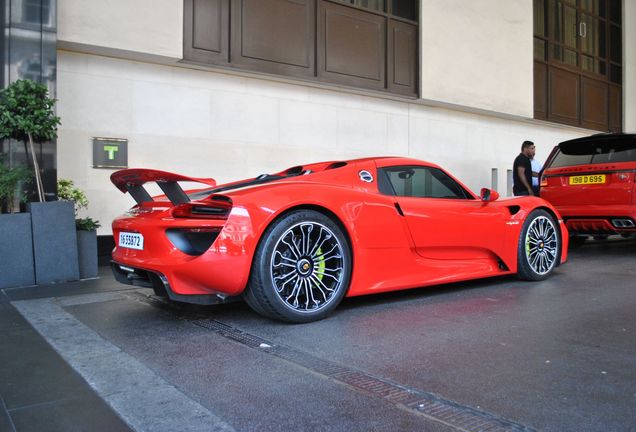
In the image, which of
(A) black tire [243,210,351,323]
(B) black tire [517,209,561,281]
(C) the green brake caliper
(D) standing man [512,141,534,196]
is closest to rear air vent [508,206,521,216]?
(B) black tire [517,209,561,281]

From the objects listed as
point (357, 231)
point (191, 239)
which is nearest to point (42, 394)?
point (191, 239)

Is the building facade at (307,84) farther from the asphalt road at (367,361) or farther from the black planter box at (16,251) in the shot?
the asphalt road at (367,361)

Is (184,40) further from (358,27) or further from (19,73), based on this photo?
(358,27)

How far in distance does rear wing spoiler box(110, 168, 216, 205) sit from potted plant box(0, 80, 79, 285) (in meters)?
1.89

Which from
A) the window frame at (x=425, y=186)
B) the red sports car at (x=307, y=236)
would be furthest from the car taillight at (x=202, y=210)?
the window frame at (x=425, y=186)

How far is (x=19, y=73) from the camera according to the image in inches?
234

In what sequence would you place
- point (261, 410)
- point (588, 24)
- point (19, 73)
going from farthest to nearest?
point (588, 24), point (19, 73), point (261, 410)

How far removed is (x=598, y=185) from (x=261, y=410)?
21.1ft

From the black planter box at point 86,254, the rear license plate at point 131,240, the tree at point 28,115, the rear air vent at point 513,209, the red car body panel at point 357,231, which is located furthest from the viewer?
the black planter box at point 86,254

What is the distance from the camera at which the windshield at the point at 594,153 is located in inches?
274

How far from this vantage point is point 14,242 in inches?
205

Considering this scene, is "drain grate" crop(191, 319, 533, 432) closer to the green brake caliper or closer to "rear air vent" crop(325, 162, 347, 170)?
the green brake caliper

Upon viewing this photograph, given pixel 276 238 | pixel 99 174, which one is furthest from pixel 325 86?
pixel 276 238

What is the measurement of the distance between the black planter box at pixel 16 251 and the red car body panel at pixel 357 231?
1885 mm
